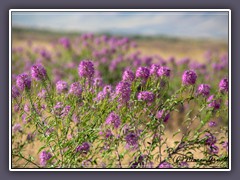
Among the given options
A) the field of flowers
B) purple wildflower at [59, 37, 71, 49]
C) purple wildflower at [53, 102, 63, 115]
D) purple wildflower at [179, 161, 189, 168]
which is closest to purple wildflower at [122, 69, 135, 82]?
the field of flowers

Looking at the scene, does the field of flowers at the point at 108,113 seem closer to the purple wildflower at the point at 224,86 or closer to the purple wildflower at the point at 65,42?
the purple wildflower at the point at 224,86

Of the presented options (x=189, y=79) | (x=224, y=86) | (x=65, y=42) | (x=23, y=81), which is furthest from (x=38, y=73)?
(x=65, y=42)

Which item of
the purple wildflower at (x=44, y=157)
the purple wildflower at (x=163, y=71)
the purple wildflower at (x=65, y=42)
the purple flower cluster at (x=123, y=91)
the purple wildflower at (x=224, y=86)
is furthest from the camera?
the purple wildflower at (x=65, y=42)

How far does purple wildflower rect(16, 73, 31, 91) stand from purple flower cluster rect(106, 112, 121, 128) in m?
0.58

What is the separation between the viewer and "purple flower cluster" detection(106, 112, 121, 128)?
2.75 metres

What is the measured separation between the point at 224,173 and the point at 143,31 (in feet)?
5.24

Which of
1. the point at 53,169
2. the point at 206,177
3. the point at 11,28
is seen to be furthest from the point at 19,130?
the point at 206,177

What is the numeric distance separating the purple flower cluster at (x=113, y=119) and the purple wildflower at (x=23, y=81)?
58cm

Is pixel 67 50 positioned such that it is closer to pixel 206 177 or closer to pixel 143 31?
pixel 143 31

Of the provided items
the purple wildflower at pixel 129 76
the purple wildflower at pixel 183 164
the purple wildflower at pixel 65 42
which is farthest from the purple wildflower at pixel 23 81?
the purple wildflower at pixel 65 42

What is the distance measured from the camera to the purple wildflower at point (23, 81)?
9.11 ft

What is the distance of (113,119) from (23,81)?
65cm

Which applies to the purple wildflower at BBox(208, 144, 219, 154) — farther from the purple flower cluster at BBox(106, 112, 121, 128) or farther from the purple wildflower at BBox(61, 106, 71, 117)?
the purple wildflower at BBox(61, 106, 71, 117)

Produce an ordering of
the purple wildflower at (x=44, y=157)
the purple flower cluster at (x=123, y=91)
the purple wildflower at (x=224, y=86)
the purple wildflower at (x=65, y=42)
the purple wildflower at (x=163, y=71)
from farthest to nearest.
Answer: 1. the purple wildflower at (x=65, y=42)
2. the purple wildflower at (x=224, y=86)
3. the purple wildflower at (x=44, y=157)
4. the purple wildflower at (x=163, y=71)
5. the purple flower cluster at (x=123, y=91)
